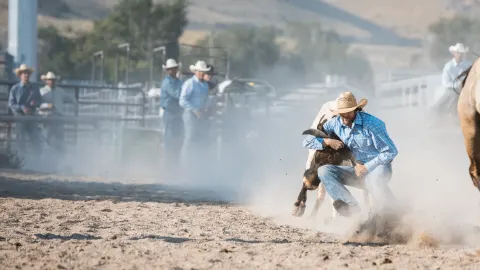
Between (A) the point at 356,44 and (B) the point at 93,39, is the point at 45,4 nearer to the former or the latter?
(B) the point at 93,39

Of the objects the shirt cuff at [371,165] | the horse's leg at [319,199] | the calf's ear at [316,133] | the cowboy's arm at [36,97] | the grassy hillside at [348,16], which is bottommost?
the horse's leg at [319,199]

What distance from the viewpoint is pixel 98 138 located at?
800 inches

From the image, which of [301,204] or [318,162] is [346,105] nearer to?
[318,162]

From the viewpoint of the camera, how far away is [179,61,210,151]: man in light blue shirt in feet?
56.1

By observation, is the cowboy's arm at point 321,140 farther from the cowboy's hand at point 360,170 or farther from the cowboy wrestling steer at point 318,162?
the cowboy's hand at point 360,170

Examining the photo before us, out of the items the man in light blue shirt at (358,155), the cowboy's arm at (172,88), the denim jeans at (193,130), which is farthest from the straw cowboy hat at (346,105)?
the cowboy's arm at (172,88)

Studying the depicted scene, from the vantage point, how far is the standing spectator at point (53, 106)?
19.3 meters

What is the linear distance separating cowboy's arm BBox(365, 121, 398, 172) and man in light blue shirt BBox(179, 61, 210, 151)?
28.3 feet

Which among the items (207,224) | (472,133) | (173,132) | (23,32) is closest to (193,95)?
(173,132)

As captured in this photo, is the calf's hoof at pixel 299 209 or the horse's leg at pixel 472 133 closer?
the horse's leg at pixel 472 133

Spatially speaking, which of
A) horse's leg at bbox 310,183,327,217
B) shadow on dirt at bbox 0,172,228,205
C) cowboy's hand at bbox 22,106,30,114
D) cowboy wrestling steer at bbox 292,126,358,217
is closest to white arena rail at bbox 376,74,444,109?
cowboy's hand at bbox 22,106,30,114

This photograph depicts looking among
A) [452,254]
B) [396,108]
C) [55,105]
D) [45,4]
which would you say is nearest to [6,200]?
[452,254]

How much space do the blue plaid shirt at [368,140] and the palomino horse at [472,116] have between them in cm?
63

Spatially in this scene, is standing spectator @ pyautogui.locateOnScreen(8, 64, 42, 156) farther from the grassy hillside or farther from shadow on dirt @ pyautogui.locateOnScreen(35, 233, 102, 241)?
the grassy hillside
